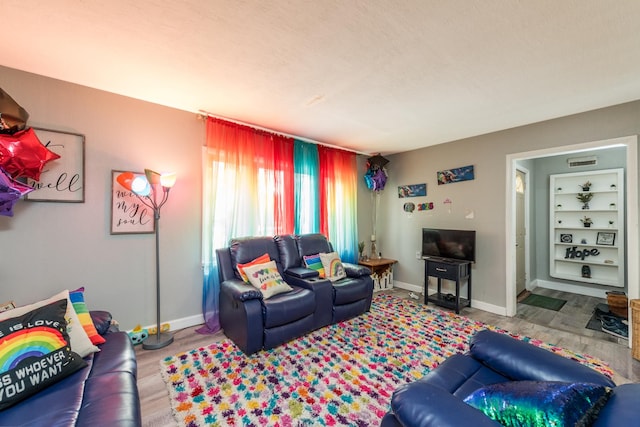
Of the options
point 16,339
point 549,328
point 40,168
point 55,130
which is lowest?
point 549,328

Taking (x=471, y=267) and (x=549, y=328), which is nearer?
(x=549, y=328)

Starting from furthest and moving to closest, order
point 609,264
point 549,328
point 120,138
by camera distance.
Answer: point 609,264 < point 549,328 < point 120,138

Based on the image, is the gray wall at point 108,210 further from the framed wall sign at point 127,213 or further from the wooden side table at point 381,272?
the wooden side table at point 381,272

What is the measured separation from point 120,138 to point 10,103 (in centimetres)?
76

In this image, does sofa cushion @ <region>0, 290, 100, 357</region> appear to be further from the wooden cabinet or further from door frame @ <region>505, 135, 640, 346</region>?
the wooden cabinet

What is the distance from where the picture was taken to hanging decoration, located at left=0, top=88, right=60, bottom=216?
1.83 metres

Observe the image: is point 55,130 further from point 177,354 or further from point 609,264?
point 609,264

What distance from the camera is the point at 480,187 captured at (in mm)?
3721

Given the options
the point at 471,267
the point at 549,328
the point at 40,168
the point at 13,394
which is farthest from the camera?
the point at 471,267

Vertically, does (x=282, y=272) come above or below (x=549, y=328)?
above

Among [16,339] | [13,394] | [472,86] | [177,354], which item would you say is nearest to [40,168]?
[16,339]

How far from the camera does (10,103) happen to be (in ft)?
6.20

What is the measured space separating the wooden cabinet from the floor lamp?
5.93 meters

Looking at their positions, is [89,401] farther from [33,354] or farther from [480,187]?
[480,187]
